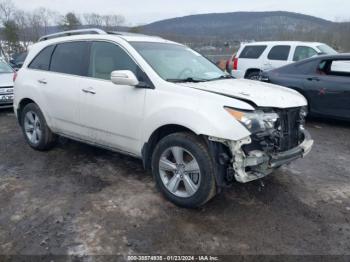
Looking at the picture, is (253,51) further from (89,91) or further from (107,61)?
(89,91)

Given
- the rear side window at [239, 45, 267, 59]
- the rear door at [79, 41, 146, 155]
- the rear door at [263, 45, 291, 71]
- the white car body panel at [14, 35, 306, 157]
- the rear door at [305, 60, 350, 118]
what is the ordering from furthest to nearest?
the rear side window at [239, 45, 267, 59] → the rear door at [263, 45, 291, 71] → the rear door at [305, 60, 350, 118] → the rear door at [79, 41, 146, 155] → the white car body panel at [14, 35, 306, 157]

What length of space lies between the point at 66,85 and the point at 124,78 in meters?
1.35

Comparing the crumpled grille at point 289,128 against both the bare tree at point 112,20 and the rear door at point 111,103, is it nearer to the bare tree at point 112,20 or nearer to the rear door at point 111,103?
the rear door at point 111,103

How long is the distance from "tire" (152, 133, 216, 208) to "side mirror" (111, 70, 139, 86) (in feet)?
2.40

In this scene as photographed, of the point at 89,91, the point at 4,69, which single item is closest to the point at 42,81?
the point at 89,91

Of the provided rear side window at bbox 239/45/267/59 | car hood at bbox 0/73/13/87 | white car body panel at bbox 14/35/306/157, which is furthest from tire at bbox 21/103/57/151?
rear side window at bbox 239/45/267/59

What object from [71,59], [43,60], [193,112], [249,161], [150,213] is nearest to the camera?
[249,161]

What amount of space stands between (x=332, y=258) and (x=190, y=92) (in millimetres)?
1978

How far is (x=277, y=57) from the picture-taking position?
11.4 m

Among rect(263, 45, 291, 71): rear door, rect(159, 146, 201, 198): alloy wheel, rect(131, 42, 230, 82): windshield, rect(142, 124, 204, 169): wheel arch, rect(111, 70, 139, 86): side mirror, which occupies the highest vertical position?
rect(263, 45, 291, 71): rear door

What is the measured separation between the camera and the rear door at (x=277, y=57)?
1117 cm

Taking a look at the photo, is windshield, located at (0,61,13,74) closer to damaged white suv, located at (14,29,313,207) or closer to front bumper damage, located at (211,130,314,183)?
damaged white suv, located at (14,29,313,207)

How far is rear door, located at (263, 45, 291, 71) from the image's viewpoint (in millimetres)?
11172

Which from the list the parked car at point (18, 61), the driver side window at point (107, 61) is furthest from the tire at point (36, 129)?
the parked car at point (18, 61)
